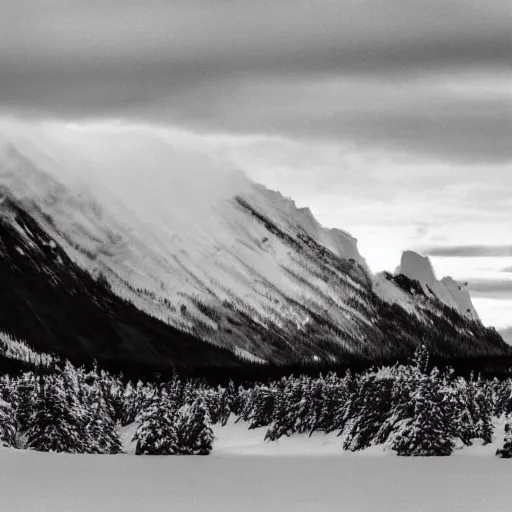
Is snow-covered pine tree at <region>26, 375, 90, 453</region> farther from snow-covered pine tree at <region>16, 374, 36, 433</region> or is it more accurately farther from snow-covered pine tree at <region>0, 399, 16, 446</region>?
snow-covered pine tree at <region>16, 374, 36, 433</region>

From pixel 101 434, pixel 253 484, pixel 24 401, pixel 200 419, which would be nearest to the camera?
pixel 253 484

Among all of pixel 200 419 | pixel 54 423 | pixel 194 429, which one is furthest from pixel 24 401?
pixel 200 419

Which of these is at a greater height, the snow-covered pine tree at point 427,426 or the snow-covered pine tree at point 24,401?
the snow-covered pine tree at point 427,426

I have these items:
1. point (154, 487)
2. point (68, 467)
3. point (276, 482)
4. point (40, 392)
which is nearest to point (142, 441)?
point (40, 392)

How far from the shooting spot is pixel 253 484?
90.5 metres

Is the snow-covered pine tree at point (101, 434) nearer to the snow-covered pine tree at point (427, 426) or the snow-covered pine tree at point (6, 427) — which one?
the snow-covered pine tree at point (6, 427)

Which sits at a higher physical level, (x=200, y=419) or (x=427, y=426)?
(x=427, y=426)

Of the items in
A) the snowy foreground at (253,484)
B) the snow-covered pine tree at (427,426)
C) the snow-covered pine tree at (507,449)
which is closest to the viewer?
the snowy foreground at (253,484)

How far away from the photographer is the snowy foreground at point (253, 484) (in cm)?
6656

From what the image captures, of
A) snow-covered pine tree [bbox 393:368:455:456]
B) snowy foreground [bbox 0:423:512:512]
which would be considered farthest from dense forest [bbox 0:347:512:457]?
snowy foreground [bbox 0:423:512:512]

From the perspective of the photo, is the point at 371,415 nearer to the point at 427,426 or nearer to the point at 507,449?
the point at 507,449

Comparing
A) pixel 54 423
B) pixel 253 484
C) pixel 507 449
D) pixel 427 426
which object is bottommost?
pixel 54 423

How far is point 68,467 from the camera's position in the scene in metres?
101

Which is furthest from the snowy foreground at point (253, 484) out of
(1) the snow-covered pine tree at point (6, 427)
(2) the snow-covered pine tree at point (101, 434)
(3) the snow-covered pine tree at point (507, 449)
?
(2) the snow-covered pine tree at point (101, 434)
